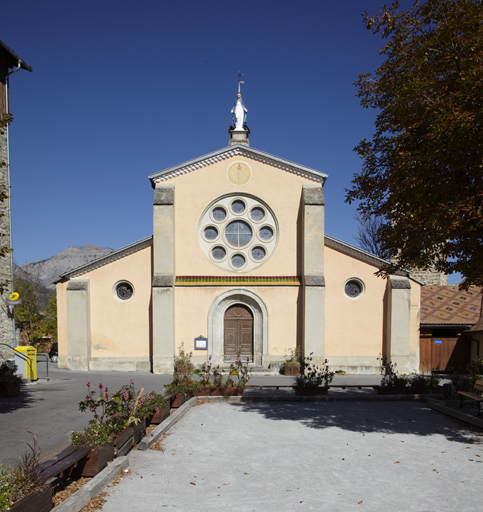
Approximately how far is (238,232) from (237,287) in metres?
2.63

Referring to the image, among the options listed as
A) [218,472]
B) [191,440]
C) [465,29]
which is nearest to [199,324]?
[191,440]

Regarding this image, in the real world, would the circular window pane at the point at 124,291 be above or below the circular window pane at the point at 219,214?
below

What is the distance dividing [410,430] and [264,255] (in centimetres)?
1323

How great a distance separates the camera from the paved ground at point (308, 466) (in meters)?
5.61

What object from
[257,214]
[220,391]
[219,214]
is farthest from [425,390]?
[219,214]

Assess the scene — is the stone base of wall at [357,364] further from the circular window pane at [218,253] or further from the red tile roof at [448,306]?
the circular window pane at [218,253]

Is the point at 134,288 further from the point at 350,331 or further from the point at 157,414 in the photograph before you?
the point at 157,414

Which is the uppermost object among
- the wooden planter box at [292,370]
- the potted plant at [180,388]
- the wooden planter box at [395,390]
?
the potted plant at [180,388]

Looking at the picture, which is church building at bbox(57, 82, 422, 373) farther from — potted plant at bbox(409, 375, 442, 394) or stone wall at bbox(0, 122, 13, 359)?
potted plant at bbox(409, 375, 442, 394)

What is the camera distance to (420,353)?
72.7 ft

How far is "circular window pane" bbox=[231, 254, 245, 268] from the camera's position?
22.0 m

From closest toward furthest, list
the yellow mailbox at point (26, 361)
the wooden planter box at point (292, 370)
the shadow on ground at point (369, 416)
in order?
the shadow on ground at point (369, 416) < the yellow mailbox at point (26, 361) < the wooden planter box at point (292, 370)

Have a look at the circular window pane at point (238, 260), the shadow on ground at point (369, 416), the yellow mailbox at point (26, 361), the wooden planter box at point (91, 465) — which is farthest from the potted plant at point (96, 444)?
the circular window pane at point (238, 260)

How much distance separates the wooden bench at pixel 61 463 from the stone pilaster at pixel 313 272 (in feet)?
49.7
